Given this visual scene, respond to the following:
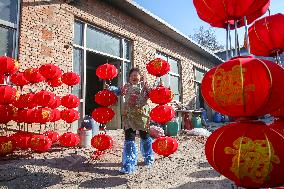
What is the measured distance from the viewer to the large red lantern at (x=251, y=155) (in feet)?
5.98

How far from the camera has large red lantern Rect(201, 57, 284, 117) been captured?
1.85m

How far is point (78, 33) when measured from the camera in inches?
293

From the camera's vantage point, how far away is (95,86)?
12000 millimetres

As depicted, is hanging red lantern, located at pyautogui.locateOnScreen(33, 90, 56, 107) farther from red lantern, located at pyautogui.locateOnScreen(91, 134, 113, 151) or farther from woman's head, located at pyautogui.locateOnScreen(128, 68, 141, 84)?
woman's head, located at pyautogui.locateOnScreen(128, 68, 141, 84)

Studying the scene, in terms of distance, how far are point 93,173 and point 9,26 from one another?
3.97 m

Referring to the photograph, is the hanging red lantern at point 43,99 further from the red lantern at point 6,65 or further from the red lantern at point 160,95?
the red lantern at point 160,95

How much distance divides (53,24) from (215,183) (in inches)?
217

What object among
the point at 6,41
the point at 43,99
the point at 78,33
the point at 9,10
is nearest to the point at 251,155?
the point at 43,99

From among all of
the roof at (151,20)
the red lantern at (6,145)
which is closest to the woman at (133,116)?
the red lantern at (6,145)

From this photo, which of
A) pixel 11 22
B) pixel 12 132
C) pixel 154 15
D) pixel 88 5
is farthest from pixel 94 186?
pixel 154 15

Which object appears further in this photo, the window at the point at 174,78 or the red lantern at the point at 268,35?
the window at the point at 174,78

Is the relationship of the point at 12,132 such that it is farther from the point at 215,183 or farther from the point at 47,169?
the point at 215,183

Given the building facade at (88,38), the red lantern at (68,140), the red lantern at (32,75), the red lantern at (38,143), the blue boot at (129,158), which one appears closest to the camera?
the blue boot at (129,158)

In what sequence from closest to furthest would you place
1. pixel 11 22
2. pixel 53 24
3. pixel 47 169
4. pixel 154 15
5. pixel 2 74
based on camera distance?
pixel 47 169 → pixel 2 74 → pixel 11 22 → pixel 53 24 → pixel 154 15
